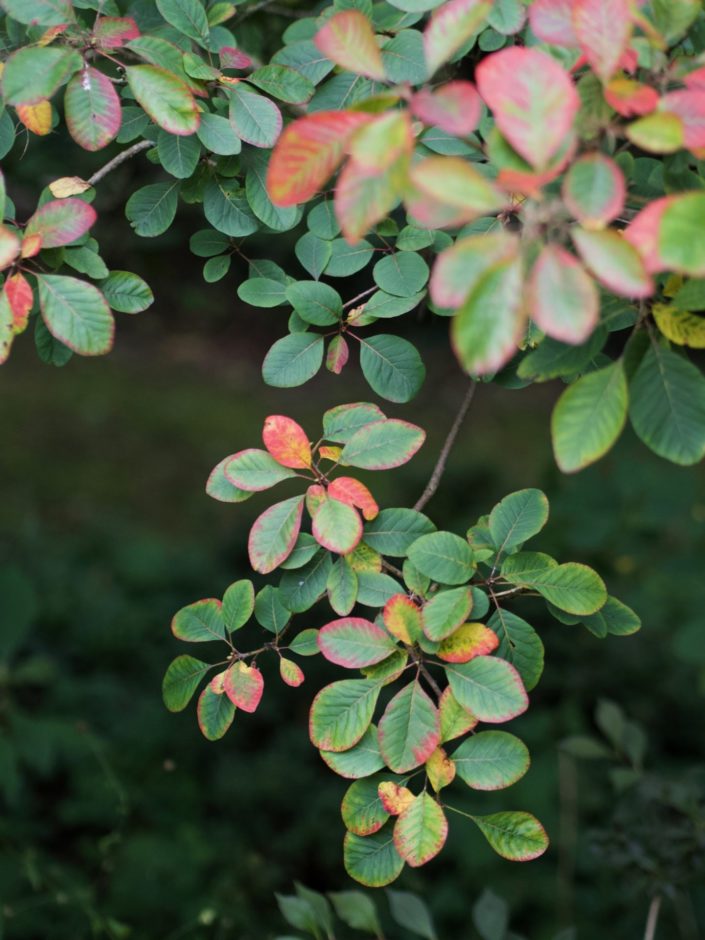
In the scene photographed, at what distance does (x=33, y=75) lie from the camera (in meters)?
0.72

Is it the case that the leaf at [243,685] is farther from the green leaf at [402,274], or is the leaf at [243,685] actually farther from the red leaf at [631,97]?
the red leaf at [631,97]

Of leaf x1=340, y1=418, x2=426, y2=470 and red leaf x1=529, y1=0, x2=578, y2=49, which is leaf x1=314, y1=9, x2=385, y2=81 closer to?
red leaf x1=529, y1=0, x2=578, y2=49

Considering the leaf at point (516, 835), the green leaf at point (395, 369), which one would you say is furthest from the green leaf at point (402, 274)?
the leaf at point (516, 835)

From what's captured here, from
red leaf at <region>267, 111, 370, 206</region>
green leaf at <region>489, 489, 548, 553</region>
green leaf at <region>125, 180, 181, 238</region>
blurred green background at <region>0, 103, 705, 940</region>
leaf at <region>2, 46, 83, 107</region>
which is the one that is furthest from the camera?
blurred green background at <region>0, 103, 705, 940</region>

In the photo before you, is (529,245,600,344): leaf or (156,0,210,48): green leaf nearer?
(529,245,600,344): leaf

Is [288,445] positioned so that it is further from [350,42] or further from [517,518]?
[350,42]

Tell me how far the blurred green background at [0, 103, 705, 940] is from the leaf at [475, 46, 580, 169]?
827 millimetres

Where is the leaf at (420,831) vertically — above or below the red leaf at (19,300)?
below

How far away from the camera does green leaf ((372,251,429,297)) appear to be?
0.88 metres

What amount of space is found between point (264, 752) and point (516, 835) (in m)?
1.73

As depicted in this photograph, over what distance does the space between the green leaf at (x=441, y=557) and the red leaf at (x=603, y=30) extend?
14.0 inches

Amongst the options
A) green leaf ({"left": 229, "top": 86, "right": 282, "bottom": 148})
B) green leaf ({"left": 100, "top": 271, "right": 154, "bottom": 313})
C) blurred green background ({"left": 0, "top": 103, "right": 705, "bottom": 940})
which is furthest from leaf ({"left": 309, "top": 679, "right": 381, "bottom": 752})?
blurred green background ({"left": 0, "top": 103, "right": 705, "bottom": 940})

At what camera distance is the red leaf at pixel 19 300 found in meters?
0.73

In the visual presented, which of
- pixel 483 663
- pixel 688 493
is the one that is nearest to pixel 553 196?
pixel 483 663
